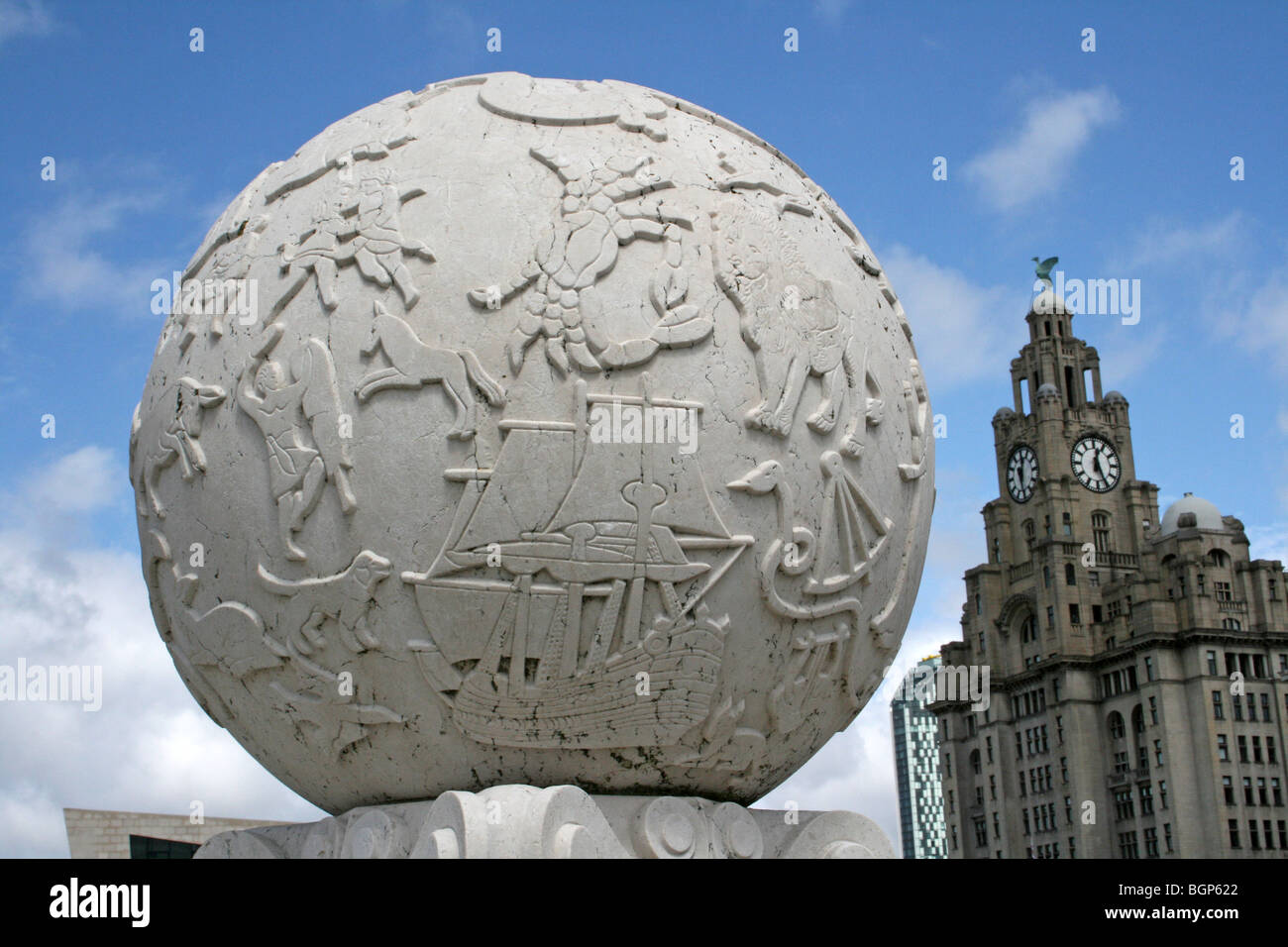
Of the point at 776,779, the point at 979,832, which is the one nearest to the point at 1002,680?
the point at 979,832

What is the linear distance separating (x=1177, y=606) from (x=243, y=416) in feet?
216

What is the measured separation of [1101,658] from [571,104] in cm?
6737

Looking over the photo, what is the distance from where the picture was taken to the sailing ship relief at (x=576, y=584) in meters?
5.77

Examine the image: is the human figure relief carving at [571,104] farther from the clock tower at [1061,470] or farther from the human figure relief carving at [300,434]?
the clock tower at [1061,470]

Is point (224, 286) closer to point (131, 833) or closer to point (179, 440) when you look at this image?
point (179, 440)

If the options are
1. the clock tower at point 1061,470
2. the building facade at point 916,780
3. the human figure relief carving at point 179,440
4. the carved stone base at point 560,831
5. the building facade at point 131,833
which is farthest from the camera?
the building facade at point 916,780

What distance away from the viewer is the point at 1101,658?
225 feet

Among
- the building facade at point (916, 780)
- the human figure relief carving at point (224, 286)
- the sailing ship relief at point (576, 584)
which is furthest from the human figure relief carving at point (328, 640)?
the building facade at point (916, 780)

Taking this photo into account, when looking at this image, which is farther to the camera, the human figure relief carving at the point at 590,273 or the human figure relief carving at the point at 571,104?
the human figure relief carving at the point at 571,104

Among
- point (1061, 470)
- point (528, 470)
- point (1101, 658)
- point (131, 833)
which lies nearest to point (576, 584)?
point (528, 470)

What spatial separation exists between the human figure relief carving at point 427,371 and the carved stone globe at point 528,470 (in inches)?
0.5

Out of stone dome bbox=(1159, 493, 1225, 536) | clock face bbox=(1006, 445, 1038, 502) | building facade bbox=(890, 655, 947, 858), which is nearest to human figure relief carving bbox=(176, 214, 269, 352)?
stone dome bbox=(1159, 493, 1225, 536)

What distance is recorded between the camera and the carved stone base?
565 cm

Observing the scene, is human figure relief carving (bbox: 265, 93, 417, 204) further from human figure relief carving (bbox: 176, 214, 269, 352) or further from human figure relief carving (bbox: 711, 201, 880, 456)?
human figure relief carving (bbox: 711, 201, 880, 456)
